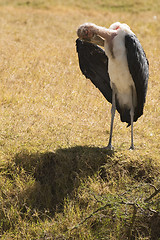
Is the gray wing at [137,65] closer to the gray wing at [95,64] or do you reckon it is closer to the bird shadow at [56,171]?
the gray wing at [95,64]

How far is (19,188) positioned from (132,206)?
1.44m

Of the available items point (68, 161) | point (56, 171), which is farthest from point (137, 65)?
point (56, 171)

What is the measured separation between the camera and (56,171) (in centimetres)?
498

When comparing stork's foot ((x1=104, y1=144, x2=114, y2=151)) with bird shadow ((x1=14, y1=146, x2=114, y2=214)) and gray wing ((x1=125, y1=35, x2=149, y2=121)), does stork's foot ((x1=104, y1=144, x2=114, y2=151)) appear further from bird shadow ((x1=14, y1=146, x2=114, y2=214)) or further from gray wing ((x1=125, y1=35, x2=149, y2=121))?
gray wing ((x1=125, y1=35, x2=149, y2=121))

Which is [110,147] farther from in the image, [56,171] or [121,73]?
[121,73]

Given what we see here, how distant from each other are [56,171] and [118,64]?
1579mm

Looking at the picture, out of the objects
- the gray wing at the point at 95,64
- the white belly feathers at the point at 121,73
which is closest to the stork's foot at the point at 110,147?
the white belly feathers at the point at 121,73

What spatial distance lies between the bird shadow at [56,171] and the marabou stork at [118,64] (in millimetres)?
318

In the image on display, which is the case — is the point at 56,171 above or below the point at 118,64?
below

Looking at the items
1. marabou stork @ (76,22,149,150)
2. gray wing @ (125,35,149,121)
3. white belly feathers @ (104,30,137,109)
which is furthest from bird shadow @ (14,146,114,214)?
gray wing @ (125,35,149,121)

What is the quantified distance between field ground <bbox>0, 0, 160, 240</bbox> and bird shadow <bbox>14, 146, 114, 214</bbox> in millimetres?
13

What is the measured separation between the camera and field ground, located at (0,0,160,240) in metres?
4.48

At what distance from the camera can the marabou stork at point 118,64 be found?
4.67m

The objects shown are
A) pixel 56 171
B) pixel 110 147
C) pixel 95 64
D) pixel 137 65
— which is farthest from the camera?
pixel 95 64
